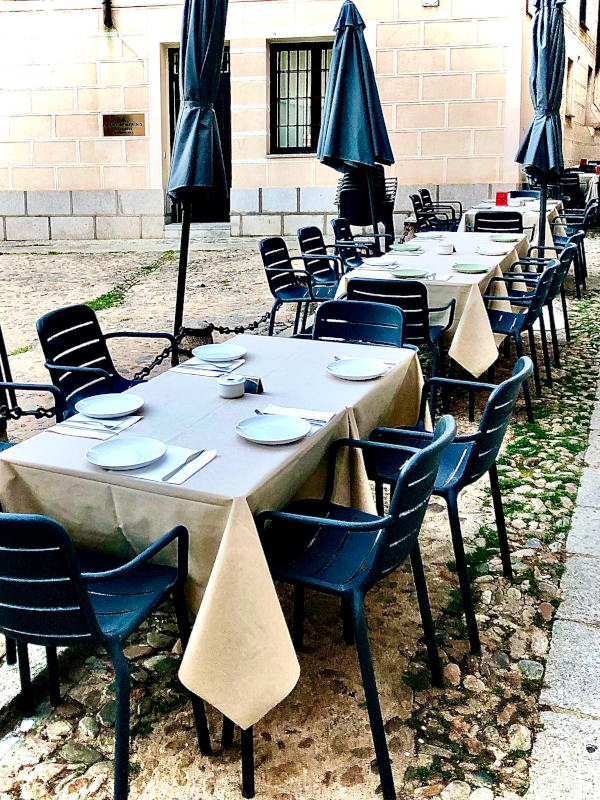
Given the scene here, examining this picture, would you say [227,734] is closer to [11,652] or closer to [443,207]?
[11,652]

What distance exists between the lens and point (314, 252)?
7090mm

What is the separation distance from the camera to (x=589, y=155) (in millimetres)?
19828

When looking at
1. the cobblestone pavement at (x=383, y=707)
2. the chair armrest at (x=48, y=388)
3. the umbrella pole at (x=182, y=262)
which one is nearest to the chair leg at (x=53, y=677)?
the cobblestone pavement at (x=383, y=707)

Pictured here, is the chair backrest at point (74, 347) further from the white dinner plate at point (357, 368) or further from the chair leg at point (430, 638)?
the chair leg at point (430, 638)

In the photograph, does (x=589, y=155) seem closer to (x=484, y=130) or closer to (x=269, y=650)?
(x=484, y=130)

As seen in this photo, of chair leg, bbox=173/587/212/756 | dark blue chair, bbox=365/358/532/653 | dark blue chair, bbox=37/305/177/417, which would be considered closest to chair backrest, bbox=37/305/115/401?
dark blue chair, bbox=37/305/177/417

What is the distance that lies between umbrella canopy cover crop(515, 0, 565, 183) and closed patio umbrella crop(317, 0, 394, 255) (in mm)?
1531

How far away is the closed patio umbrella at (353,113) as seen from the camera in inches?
272

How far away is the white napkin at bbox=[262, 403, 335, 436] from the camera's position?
103 inches

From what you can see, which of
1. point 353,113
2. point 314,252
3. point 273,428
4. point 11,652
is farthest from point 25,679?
point 353,113

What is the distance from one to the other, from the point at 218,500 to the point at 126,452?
350 millimetres

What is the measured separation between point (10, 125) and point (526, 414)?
1084cm

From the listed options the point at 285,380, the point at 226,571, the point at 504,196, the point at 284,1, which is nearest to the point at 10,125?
the point at 284,1

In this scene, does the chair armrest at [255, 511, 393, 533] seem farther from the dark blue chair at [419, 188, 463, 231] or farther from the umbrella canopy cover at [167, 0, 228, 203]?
the dark blue chair at [419, 188, 463, 231]
